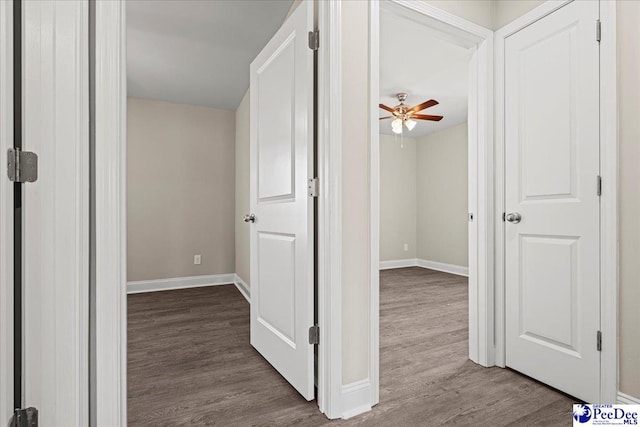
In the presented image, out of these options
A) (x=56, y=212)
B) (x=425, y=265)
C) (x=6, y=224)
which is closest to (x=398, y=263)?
(x=425, y=265)

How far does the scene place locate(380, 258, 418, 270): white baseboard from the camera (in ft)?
18.9

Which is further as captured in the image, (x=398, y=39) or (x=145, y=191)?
(x=145, y=191)

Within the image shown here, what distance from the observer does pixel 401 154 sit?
5.98m

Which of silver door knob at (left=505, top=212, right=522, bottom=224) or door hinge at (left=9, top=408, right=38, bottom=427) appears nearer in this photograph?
door hinge at (left=9, top=408, right=38, bottom=427)

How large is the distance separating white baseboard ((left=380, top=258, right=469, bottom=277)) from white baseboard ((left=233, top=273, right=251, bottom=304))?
261 centimetres

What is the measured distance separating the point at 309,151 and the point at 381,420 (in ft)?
4.19

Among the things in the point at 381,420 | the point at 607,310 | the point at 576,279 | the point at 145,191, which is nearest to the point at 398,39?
the point at 576,279

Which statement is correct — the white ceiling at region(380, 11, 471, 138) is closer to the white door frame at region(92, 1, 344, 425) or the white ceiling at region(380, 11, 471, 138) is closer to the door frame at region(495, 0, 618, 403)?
the door frame at region(495, 0, 618, 403)

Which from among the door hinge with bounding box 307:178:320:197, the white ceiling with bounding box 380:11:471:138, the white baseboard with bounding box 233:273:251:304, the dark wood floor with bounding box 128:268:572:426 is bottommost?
the dark wood floor with bounding box 128:268:572:426

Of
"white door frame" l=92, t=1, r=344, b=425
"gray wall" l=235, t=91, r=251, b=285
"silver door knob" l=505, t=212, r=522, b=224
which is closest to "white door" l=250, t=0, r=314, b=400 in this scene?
"white door frame" l=92, t=1, r=344, b=425

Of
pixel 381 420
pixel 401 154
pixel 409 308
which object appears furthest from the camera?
pixel 401 154

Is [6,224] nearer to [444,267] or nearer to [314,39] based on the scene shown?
[314,39]

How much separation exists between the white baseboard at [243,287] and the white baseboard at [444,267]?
3.34 m

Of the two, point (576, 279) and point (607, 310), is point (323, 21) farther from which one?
point (607, 310)
